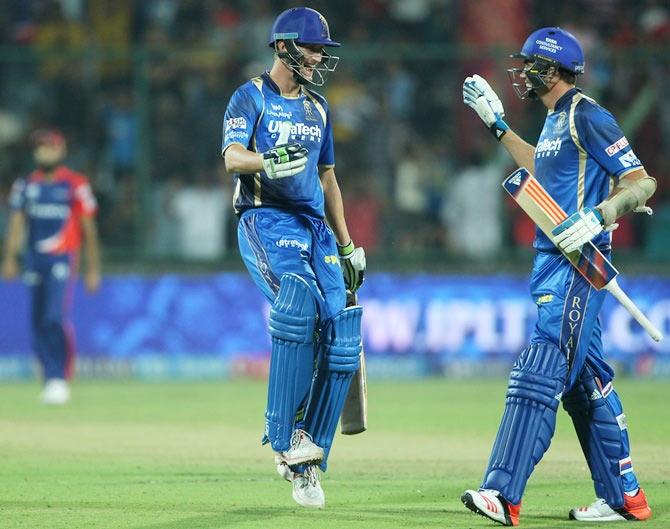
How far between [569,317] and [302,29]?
1967mm

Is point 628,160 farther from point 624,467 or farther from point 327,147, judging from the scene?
point 327,147

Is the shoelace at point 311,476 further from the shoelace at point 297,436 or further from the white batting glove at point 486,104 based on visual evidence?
the white batting glove at point 486,104

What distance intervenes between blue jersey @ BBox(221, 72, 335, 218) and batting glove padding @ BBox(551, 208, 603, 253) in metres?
1.39

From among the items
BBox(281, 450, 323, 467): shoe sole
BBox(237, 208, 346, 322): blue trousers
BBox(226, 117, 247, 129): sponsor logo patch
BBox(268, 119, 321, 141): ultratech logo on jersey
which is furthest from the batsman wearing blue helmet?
BBox(226, 117, 247, 129): sponsor logo patch

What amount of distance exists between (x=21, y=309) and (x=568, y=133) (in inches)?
390

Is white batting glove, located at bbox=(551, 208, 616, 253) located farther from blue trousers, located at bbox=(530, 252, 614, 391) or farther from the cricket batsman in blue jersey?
the cricket batsman in blue jersey

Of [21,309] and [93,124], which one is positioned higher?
[93,124]

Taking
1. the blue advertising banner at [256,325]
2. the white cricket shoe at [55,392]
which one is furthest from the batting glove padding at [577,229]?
the blue advertising banner at [256,325]

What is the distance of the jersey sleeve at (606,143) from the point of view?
6414 millimetres

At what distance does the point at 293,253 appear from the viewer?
23.0ft

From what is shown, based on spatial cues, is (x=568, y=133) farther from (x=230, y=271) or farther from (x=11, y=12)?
(x=11, y=12)

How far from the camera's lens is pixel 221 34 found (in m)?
16.7

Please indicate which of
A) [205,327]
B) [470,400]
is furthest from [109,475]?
[205,327]

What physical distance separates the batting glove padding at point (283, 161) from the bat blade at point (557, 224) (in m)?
0.96
